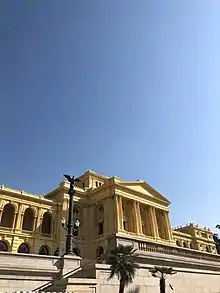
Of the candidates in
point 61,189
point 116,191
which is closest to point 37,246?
point 61,189

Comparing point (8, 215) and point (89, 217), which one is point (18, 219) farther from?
point (89, 217)

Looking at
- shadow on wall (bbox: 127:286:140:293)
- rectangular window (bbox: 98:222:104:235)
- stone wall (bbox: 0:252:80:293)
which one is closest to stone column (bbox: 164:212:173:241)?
rectangular window (bbox: 98:222:104:235)

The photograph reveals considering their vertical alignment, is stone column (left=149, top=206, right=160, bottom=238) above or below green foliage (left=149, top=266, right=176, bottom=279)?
above

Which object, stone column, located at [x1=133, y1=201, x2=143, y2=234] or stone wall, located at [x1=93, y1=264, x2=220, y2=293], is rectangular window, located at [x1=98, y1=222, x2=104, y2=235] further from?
stone wall, located at [x1=93, y1=264, x2=220, y2=293]

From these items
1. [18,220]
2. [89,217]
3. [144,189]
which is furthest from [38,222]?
[144,189]

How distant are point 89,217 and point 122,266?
1007 inches

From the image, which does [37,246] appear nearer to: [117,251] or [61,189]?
[61,189]

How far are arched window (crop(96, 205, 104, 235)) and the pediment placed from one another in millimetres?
4994

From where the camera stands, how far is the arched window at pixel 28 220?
113 feet

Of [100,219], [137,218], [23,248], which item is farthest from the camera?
[100,219]

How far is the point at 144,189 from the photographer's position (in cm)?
4272

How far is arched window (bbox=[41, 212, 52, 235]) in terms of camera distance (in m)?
35.3

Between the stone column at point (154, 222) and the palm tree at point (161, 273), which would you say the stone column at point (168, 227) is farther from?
the palm tree at point (161, 273)

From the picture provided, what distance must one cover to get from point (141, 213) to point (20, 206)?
18767 mm
